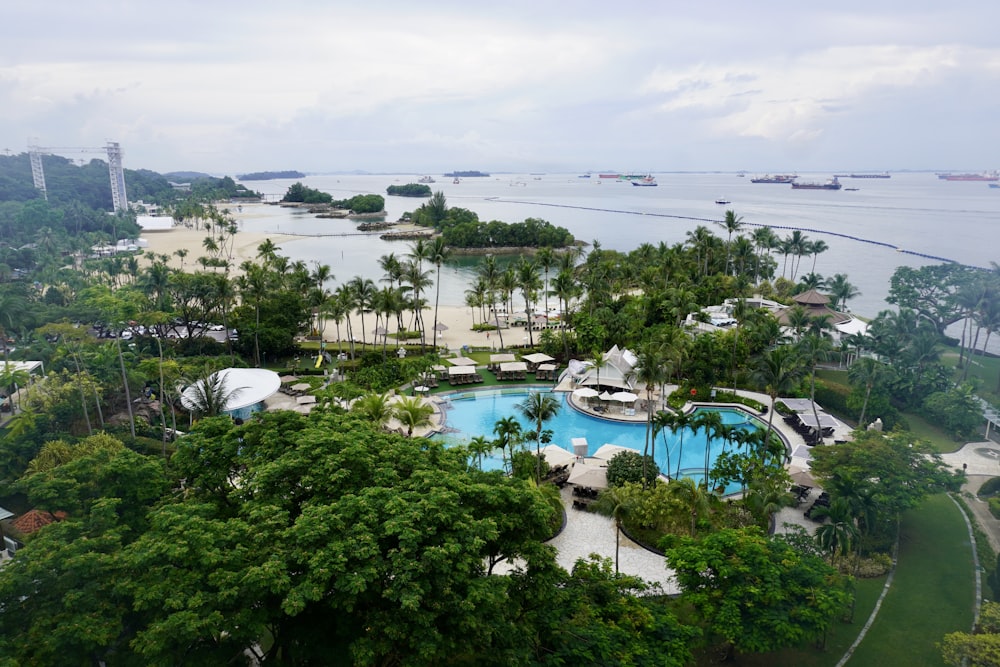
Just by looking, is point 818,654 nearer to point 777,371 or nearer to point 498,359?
point 777,371

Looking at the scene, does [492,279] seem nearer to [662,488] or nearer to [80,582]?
[662,488]

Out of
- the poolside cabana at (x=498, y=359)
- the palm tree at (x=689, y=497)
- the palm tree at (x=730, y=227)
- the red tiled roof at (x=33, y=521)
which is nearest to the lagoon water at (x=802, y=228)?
the palm tree at (x=730, y=227)

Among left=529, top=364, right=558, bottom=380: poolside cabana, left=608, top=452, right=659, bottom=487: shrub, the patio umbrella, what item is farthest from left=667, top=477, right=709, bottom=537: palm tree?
left=529, top=364, right=558, bottom=380: poolside cabana

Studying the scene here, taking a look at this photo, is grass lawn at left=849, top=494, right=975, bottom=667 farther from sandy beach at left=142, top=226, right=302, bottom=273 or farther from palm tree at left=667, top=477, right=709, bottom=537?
sandy beach at left=142, top=226, right=302, bottom=273

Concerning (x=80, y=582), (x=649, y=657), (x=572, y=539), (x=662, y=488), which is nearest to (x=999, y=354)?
(x=662, y=488)

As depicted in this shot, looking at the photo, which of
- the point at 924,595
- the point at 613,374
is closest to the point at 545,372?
the point at 613,374

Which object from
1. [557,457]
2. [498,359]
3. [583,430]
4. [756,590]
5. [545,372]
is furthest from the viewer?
[498,359]
